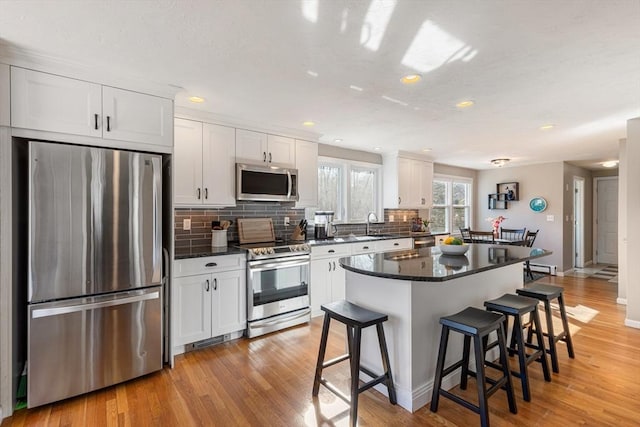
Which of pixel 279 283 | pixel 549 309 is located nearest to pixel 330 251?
pixel 279 283

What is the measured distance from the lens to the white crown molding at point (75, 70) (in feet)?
6.72

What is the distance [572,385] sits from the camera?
7.94 ft

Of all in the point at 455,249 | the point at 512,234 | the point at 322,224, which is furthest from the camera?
the point at 512,234

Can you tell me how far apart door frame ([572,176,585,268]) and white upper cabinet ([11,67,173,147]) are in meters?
8.16

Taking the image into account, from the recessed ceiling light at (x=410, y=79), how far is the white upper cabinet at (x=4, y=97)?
2655 millimetres

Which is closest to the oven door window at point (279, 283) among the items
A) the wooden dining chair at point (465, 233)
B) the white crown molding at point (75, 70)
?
the white crown molding at point (75, 70)

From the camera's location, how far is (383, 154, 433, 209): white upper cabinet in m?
5.45

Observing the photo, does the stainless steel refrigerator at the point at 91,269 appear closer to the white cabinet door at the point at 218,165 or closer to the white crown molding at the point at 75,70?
the white crown molding at the point at 75,70

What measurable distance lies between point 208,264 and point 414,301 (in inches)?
76.1

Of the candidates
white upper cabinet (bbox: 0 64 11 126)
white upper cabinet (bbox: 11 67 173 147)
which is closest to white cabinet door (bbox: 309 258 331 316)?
white upper cabinet (bbox: 11 67 173 147)

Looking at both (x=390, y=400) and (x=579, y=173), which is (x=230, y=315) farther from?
(x=579, y=173)

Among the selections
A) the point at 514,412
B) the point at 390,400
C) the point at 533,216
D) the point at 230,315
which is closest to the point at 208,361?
the point at 230,315

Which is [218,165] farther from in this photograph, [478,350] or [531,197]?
[531,197]

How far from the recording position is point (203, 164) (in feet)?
11.0
